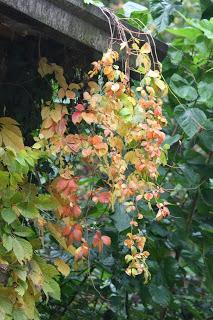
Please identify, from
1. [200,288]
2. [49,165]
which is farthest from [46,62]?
[200,288]

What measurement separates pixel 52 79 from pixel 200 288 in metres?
2.43

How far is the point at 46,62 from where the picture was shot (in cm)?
219

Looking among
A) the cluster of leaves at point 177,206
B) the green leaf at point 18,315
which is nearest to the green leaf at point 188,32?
the cluster of leaves at point 177,206

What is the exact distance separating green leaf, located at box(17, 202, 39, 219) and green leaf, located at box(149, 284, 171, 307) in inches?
48.3

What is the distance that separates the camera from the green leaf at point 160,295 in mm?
2900

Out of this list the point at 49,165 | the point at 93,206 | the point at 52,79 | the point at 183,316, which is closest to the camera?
the point at 52,79

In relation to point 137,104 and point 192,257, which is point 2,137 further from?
point 192,257

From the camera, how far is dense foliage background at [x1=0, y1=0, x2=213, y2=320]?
8.60 ft

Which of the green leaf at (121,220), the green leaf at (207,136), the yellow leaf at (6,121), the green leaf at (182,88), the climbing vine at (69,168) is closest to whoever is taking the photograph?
the climbing vine at (69,168)

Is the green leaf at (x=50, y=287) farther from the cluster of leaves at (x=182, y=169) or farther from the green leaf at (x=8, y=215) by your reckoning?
the cluster of leaves at (x=182, y=169)

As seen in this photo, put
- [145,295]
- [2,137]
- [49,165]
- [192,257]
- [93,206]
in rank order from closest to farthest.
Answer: [2,137] < [49,165] < [93,206] < [145,295] < [192,257]

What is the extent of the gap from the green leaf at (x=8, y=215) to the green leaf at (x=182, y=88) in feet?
3.61

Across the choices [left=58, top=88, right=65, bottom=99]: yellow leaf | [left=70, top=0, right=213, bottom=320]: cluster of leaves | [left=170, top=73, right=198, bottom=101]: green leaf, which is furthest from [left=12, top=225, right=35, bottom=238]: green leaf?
[left=170, top=73, right=198, bottom=101]: green leaf

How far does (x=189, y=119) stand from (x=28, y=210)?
991mm
